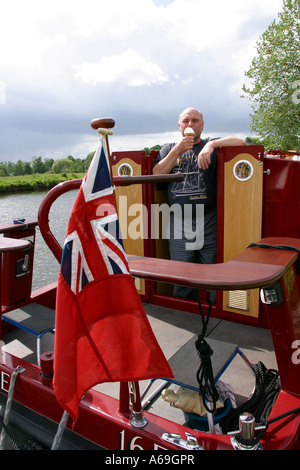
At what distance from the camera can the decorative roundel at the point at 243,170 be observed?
2.82 metres

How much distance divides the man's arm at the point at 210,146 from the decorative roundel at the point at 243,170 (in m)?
0.18

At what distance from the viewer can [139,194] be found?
3457 millimetres

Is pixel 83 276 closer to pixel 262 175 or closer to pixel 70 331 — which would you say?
pixel 70 331

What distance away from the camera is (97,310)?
4.31ft

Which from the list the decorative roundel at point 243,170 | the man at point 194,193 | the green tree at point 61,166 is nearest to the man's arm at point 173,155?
the man at point 194,193

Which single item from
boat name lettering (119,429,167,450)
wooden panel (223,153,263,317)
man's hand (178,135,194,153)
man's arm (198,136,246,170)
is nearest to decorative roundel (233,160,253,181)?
wooden panel (223,153,263,317)

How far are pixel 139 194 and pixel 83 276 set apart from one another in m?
2.24

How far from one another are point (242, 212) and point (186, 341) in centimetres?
111

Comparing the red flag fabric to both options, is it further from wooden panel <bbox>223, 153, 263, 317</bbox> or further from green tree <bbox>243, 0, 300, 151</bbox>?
green tree <bbox>243, 0, 300, 151</bbox>

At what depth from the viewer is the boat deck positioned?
2.20m

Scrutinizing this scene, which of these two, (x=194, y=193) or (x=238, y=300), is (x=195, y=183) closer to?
(x=194, y=193)

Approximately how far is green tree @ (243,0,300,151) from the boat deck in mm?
17355

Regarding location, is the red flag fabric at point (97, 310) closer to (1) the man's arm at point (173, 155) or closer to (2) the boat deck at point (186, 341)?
(2) the boat deck at point (186, 341)

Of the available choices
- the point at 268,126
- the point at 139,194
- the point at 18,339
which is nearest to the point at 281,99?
the point at 268,126
